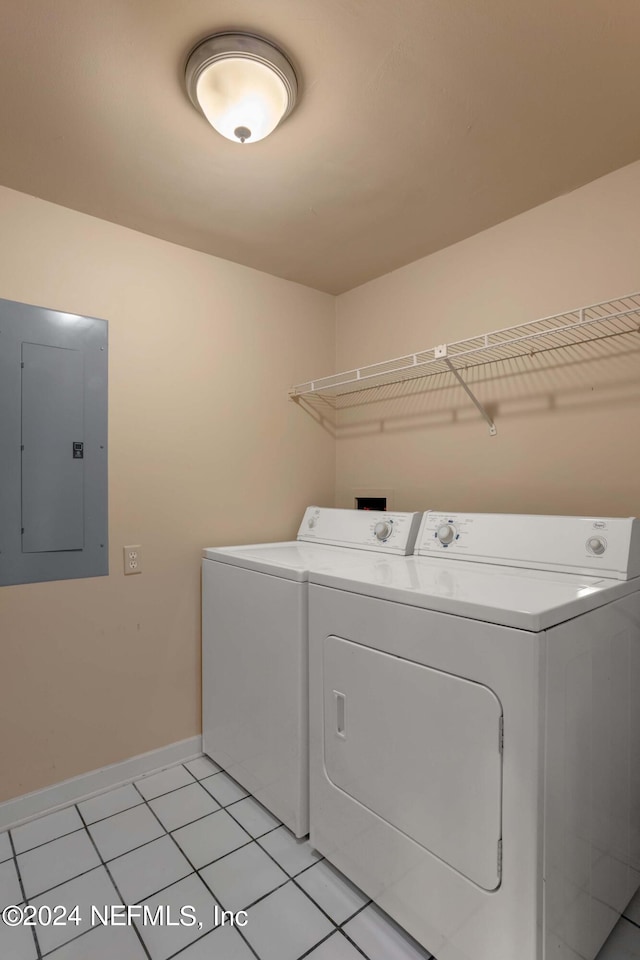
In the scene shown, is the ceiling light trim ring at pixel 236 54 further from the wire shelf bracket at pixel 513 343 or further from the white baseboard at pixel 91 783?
the white baseboard at pixel 91 783

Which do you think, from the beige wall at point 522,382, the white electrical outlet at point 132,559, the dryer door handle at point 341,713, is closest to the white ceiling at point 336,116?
the beige wall at point 522,382

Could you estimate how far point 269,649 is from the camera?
175cm

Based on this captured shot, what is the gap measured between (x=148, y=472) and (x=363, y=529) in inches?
37.7

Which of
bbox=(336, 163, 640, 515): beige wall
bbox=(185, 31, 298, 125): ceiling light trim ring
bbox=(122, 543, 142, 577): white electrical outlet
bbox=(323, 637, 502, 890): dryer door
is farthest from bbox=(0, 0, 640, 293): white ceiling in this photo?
bbox=(323, 637, 502, 890): dryer door

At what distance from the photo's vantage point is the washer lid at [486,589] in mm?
1048

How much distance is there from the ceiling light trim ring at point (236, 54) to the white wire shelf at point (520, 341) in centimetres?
96

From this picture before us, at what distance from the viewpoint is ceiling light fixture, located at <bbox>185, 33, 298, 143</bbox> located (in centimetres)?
119

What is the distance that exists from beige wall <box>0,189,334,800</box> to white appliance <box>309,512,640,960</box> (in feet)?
2.84

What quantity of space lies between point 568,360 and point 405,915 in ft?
5.91

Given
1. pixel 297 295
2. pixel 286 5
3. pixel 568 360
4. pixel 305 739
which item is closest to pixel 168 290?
pixel 297 295

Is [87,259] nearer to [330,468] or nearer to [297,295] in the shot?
[297,295]

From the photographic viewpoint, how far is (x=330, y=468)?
2783 mm

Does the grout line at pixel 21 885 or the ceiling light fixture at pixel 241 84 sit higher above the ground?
the ceiling light fixture at pixel 241 84

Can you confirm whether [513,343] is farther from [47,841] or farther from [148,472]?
[47,841]
